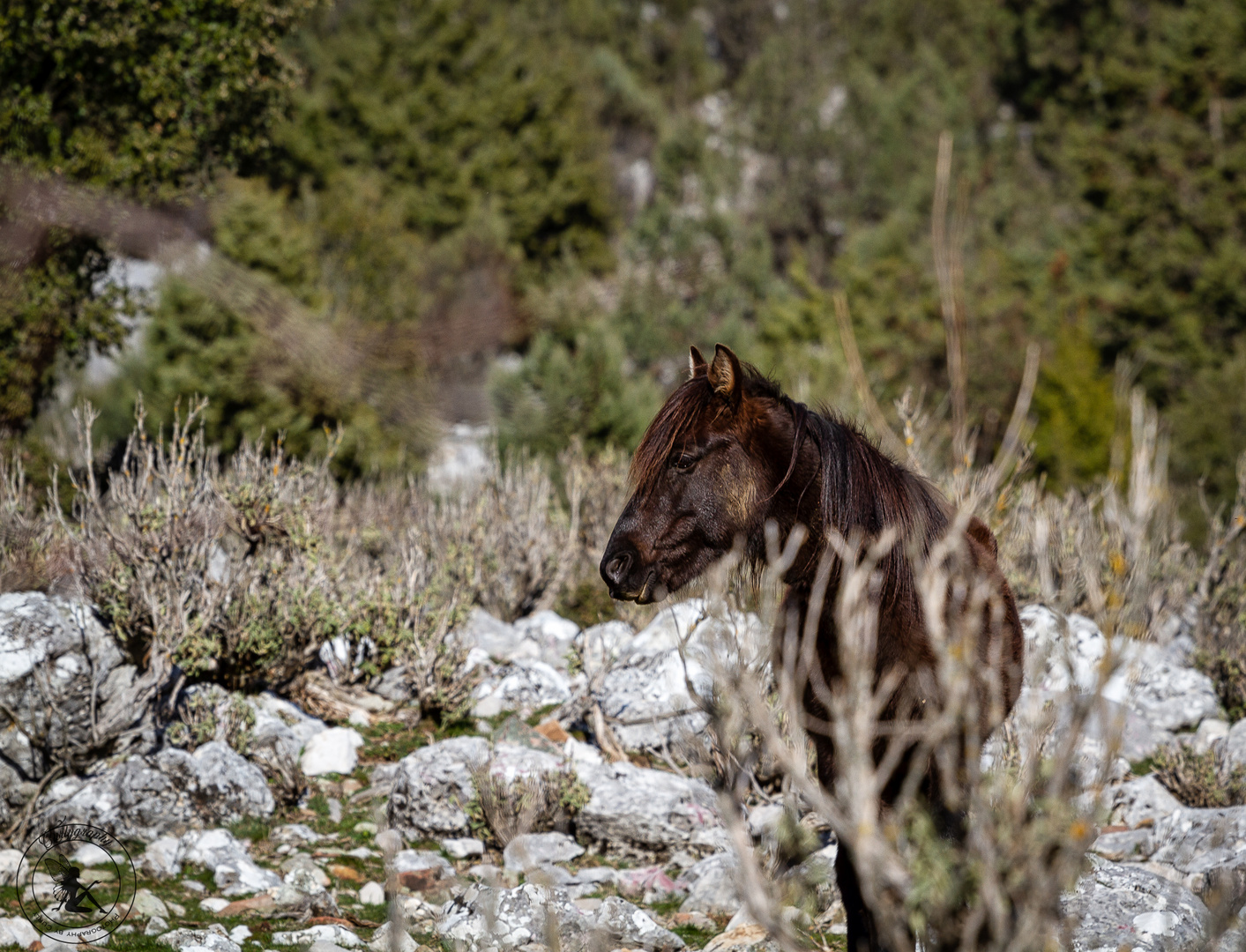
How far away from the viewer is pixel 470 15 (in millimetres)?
36281

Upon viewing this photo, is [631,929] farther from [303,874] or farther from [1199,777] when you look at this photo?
[1199,777]

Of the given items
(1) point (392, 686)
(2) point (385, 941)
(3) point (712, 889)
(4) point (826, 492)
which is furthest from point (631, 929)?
(1) point (392, 686)

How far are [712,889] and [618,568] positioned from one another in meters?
2.44

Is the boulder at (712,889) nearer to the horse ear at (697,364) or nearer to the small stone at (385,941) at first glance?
the small stone at (385,941)

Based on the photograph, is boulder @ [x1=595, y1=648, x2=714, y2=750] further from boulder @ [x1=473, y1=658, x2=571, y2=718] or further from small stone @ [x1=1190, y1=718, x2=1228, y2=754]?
small stone @ [x1=1190, y1=718, x2=1228, y2=754]

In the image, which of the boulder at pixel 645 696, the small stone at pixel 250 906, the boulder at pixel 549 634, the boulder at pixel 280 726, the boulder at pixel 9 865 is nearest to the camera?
the small stone at pixel 250 906

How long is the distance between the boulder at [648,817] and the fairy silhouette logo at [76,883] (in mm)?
2254

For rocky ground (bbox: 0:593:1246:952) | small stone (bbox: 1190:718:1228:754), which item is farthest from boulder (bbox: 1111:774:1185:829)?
small stone (bbox: 1190:718:1228:754)

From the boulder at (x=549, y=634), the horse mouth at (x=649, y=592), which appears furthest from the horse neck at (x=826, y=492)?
the boulder at (x=549, y=634)

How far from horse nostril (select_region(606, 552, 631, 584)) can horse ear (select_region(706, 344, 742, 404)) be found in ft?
1.95

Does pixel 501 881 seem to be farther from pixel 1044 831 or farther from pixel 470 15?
pixel 470 15

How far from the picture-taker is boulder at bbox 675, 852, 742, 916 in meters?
4.86

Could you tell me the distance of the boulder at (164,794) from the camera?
5367mm

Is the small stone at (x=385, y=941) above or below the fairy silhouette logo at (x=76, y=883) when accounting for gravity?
above
